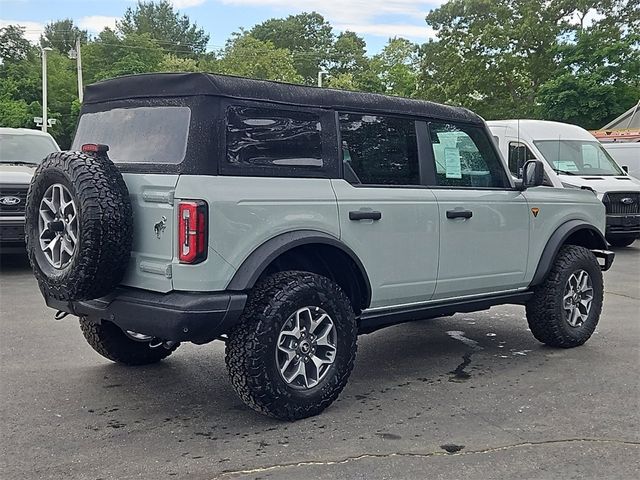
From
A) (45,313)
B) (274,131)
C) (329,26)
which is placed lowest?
(45,313)

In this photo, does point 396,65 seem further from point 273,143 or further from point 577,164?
point 273,143

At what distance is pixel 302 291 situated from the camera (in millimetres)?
4395

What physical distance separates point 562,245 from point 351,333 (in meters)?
2.55

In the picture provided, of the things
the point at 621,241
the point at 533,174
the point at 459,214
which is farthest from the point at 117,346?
the point at 621,241

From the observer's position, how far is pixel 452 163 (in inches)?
219

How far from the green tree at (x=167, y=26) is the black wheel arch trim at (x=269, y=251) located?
268ft

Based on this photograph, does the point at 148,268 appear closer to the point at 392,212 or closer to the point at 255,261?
the point at 255,261

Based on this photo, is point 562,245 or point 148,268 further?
point 562,245

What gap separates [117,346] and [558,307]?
3.46 m

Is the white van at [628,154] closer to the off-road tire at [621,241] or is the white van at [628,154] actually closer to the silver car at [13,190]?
the off-road tire at [621,241]

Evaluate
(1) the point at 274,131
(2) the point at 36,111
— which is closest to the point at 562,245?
(1) the point at 274,131

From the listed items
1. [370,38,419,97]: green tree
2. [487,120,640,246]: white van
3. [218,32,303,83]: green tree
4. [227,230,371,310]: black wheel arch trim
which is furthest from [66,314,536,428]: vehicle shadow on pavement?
[370,38,419,97]: green tree

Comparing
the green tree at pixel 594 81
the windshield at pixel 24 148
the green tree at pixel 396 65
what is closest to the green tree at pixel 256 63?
the green tree at pixel 396 65

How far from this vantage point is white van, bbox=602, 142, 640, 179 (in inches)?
662
